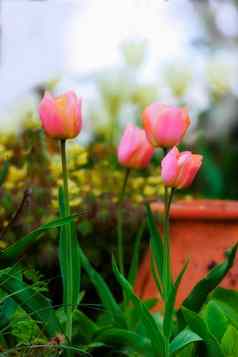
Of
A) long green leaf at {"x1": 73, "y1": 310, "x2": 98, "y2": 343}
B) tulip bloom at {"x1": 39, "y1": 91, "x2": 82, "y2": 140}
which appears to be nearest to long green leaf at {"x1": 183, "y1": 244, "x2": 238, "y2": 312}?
long green leaf at {"x1": 73, "y1": 310, "x2": 98, "y2": 343}

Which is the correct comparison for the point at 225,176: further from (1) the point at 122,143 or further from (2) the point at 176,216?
(1) the point at 122,143

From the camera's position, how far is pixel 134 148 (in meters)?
1.61

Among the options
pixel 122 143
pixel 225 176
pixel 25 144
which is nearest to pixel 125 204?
pixel 25 144

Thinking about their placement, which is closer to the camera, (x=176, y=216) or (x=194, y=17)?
(x=176, y=216)

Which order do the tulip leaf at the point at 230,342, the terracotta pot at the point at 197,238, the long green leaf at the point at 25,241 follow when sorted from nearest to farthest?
1. the long green leaf at the point at 25,241
2. the tulip leaf at the point at 230,342
3. the terracotta pot at the point at 197,238

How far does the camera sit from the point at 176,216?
80.5 inches

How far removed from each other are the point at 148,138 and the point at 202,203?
0.78m

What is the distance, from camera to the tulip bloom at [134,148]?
160 cm

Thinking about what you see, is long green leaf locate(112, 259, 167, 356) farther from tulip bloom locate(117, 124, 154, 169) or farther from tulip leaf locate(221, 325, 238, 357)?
tulip bloom locate(117, 124, 154, 169)

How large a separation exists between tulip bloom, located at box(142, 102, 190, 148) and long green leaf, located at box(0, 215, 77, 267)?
24 centimetres

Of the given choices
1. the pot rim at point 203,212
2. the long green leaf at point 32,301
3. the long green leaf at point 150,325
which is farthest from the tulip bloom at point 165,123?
the pot rim at point 203,212

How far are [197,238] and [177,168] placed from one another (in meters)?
0.72

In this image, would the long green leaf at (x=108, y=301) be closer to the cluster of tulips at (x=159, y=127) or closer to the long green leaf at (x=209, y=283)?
the long green leaf at (x=209, y=283)

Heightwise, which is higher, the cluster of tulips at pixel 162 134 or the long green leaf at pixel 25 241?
the cluster of tulips at pixel 162 134
